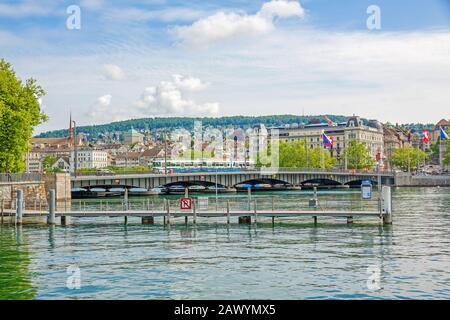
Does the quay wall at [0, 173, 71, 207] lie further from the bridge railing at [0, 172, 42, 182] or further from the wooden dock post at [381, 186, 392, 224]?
the wooden dock post at [381, 186, 392, 224]

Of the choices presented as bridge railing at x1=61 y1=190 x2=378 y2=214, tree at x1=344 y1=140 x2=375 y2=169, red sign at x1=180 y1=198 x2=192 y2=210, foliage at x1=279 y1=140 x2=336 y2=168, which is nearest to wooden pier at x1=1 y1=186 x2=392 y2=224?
red sign at x1=180 y1=198 x2=192 y2=210

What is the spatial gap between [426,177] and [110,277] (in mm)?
135676

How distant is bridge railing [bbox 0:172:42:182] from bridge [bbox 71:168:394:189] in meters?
20.4

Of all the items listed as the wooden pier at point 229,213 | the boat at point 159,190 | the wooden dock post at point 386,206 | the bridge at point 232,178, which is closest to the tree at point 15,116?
the wooden pier at point 229,213

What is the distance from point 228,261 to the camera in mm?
29953

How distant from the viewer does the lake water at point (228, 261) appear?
23344 millimetres

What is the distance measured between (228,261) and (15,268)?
28.9ft

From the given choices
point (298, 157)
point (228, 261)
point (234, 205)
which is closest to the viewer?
point (228, 261)

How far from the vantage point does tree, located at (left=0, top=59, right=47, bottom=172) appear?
65.5 meters

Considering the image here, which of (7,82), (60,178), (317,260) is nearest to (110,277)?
(317,260)

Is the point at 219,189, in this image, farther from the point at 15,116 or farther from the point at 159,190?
the point at 15,116

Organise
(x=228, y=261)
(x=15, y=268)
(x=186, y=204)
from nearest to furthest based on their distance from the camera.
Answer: (x=15, y=268) → (x=228, y=261) → (x=186, y=204)

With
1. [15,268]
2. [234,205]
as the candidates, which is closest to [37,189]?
[234,205]

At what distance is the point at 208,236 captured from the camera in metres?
40.7
